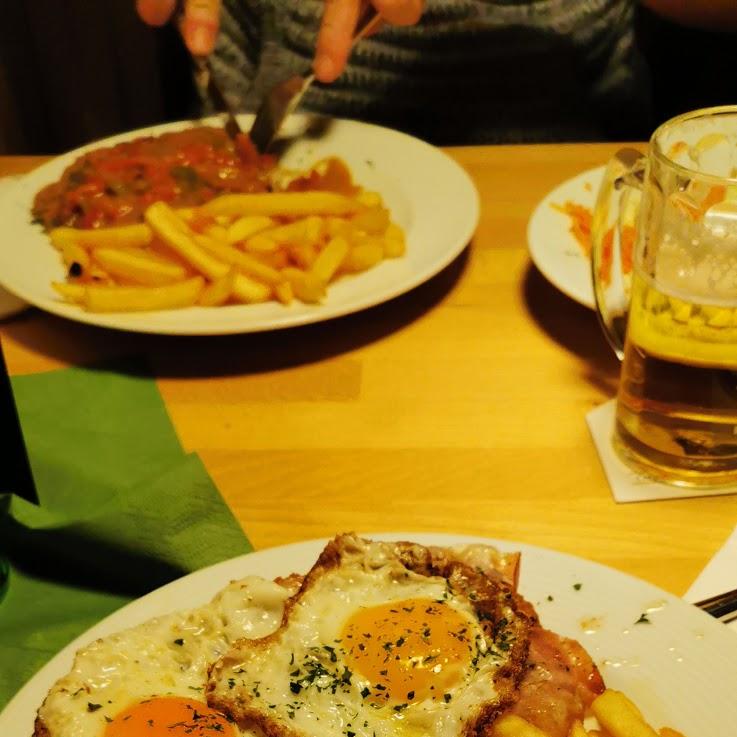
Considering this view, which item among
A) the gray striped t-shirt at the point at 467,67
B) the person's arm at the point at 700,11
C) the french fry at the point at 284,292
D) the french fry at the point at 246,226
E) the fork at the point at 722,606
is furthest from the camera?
the person's arm at the point at 700,11

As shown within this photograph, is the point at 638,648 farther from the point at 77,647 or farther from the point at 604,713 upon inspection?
the point at 77,647

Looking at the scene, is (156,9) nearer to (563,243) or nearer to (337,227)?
(337,227)

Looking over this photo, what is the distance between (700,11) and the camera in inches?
121

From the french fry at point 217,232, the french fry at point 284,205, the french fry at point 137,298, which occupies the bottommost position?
the french fry at point 137,298

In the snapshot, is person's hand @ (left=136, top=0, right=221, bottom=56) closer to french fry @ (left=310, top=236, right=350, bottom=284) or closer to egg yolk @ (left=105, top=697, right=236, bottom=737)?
french fry @ (left=310, top=236, right=350, bottom=284)

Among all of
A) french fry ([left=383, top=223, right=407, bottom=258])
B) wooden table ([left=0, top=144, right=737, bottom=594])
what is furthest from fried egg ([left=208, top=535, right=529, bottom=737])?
french fry ([left=383, top=223, right=407, bottom=258])

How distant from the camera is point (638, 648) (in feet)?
4.05

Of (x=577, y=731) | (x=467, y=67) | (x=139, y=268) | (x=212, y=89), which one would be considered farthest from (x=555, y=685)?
(x=467, y=67)

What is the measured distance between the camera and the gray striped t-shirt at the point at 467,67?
2.90 metres

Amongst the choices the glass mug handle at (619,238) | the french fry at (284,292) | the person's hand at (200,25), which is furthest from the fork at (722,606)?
the person's hand at (200,25)

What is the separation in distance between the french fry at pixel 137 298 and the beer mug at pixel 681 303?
0.79 metres

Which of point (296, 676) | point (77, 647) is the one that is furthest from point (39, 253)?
point (296, 676)

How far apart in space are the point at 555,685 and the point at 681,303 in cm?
59

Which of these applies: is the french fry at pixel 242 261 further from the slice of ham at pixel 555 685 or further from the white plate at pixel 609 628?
the slice of ham at pixel 555 685
